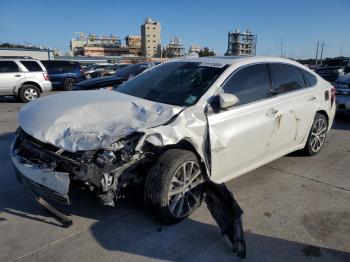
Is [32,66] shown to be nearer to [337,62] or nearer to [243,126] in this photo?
[243,126]

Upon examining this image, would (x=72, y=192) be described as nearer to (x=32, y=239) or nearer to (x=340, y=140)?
(x=32, y=239)

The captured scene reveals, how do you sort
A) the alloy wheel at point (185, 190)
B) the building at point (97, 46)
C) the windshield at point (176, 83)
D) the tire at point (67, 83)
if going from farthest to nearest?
the building at point (97, 46) → the tire at point (67, 83) → the windshield at point (176, 83) → the alloy wheel at point (185, 190)

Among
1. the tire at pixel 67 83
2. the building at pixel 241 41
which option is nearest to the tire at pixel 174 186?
the tire at pixel 67 83

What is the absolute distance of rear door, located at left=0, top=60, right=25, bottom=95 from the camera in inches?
490

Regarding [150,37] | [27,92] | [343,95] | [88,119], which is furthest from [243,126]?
[150,37]

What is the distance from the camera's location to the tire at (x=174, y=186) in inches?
124

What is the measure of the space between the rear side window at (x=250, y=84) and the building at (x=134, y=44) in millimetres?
136284

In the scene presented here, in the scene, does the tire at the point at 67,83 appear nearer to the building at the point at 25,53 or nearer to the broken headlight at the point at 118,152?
the broken headlight at the point at 118,152

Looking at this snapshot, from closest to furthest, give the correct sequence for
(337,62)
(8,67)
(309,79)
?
(309,79), (8,67), (337,62)

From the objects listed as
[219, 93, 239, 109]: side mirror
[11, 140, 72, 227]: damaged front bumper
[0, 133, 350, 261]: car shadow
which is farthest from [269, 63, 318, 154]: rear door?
[11, 140, 72, 227]: damaged front bumper

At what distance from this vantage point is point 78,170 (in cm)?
287

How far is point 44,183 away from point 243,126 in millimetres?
2200

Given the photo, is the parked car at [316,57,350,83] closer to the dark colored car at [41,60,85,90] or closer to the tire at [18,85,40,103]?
the tire at [18,85,40,103]

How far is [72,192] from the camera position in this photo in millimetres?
4059
